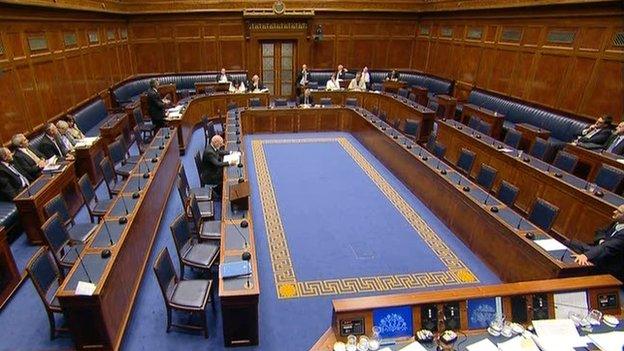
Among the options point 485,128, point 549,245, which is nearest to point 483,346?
point 549,245

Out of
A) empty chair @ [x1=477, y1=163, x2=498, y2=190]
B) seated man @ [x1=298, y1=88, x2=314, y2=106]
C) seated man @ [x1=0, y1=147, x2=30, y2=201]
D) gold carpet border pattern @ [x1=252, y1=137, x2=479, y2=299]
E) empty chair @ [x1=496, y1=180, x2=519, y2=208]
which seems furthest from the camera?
seated man @ [x1=298, y1=88, x2=314, y2=106]

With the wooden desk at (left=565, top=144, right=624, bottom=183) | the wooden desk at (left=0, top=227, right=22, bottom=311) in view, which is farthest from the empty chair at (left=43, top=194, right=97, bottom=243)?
the wooden desk at (left=565, top=144, right=624, bottom=183)

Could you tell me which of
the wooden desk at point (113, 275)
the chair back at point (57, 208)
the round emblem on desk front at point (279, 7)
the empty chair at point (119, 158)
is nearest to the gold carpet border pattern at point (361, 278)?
the wooden desk at point (113, 275)

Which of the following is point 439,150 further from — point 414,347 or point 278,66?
point 278,66

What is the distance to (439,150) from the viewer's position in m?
7.60

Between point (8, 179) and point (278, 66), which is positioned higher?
point (278, 66)

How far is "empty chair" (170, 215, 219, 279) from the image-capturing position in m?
4.32

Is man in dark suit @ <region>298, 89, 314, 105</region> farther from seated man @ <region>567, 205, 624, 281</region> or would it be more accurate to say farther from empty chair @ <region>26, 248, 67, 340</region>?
empty chair @ <region>26, 248, 67, 340</region>

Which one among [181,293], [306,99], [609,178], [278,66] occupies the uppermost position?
[278,66]

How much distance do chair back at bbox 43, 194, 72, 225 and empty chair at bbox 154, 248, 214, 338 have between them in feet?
5.98

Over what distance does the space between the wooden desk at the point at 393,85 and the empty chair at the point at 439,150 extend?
6.77m

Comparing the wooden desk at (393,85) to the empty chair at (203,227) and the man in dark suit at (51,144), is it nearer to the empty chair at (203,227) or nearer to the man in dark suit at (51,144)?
the empty chair at (203,227)

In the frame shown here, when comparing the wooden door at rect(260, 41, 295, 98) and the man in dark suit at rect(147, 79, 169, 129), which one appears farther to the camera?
the wooden door at rect(260, 41, 295, 98)

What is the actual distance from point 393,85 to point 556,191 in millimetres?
9095
